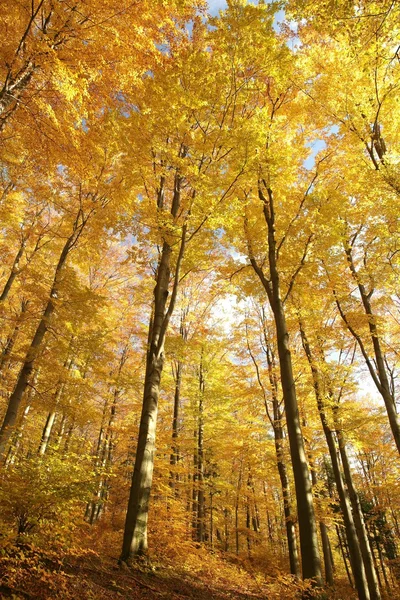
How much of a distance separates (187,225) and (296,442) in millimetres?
4911

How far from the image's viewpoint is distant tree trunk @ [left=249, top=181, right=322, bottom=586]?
502cm

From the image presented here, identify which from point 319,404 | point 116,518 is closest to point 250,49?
point 319,404

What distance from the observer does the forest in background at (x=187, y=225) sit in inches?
195

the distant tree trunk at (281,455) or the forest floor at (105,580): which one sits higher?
the distant tree trunk at (281,455)

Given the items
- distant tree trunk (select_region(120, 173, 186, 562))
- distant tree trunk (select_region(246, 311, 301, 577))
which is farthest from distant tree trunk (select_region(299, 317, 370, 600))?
distant tree trunk (select_region(120, 173, 186, 562))

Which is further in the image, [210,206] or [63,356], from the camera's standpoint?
[63,356]

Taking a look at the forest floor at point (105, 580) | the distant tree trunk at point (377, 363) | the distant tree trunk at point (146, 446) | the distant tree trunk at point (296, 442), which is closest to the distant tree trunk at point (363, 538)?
the distant tree trunk at point (377, 363)

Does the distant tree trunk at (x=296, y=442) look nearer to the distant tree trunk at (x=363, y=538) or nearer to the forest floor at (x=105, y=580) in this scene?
the forest floor at (x=105, y=580)

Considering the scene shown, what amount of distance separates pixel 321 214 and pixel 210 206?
3.21m

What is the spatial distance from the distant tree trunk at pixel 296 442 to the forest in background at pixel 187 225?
0.03 m

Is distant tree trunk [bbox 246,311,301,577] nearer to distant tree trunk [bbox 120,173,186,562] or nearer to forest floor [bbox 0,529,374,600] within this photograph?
forest floor [bbox 0,529,374,600]

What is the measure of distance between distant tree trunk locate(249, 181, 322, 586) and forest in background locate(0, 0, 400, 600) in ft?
0.11

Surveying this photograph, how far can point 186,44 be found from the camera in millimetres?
8164

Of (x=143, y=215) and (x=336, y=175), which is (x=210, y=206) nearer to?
(x=143, y=215)
